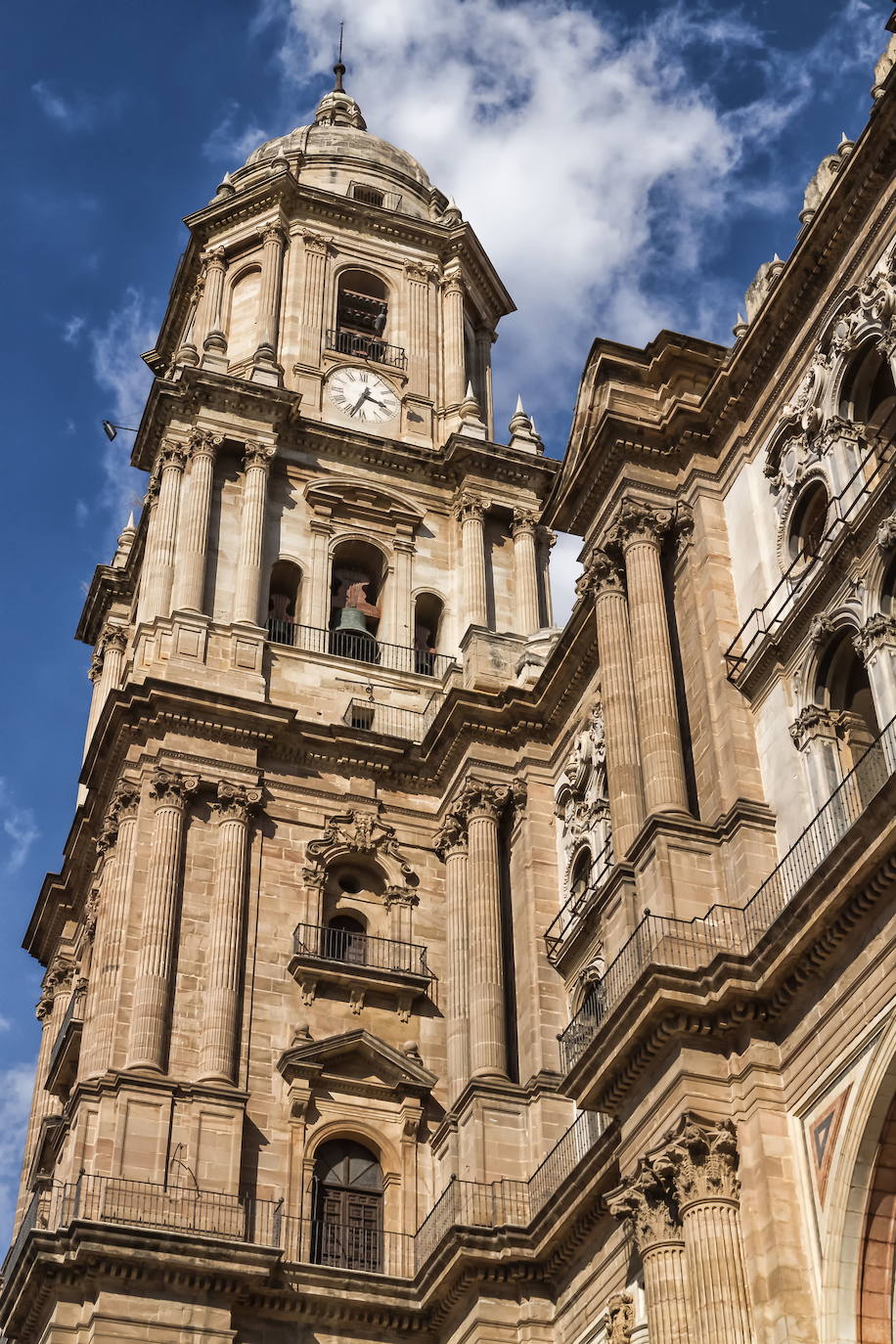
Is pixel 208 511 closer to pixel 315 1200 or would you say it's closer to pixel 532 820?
pixel 532 820

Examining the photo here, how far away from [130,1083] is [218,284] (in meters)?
22.2

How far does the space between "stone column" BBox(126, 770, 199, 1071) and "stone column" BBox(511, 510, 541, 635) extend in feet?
30.9

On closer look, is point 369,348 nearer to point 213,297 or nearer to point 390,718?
point 213,297

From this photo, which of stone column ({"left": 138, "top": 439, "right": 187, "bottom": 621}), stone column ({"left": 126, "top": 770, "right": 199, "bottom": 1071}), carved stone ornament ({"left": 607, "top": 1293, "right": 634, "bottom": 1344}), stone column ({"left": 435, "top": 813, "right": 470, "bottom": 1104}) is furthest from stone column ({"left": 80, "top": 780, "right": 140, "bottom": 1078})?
carved stone ornament ({"left": 607, "top": 1293, "right": 634, "bottom": 1344})

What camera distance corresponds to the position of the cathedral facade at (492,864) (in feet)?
68.5

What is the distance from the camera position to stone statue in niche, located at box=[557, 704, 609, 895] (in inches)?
1179

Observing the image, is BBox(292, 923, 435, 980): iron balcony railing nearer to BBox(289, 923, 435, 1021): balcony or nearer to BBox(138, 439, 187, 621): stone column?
BBox(289, 923, 435, 1021): balcony

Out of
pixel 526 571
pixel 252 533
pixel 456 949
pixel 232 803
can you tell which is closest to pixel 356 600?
pixel 252 533

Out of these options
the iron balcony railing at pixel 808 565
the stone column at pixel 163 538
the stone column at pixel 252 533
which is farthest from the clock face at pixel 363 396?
the iron balcony railing at pixel 808 565

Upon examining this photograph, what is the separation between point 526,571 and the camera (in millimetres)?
40000

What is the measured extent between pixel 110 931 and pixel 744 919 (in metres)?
12.6

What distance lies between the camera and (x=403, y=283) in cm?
4584

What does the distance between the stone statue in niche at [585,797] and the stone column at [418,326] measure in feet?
46.5

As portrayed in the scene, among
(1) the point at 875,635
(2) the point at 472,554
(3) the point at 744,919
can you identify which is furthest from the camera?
(2) the point at 472,554
